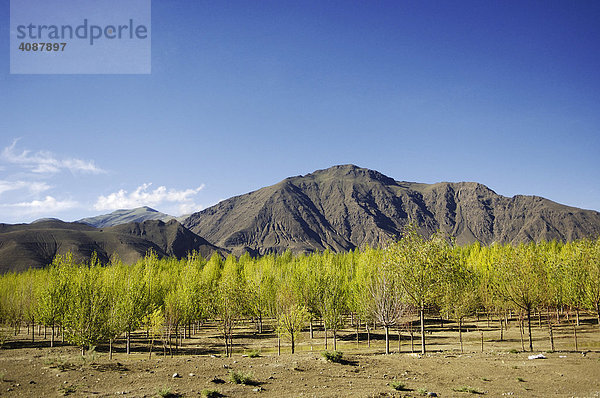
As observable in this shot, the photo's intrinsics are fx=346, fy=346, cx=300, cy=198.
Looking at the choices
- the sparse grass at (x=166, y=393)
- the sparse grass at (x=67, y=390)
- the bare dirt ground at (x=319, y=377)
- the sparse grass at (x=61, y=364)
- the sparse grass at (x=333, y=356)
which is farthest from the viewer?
the sparse grass at (x=333, y=356)

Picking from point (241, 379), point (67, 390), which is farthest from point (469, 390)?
point (67, 390)

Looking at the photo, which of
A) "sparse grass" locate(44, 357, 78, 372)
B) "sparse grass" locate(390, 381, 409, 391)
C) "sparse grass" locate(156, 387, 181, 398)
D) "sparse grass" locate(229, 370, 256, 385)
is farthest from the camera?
"sparse grass" locate(44, 357, 78, 372)

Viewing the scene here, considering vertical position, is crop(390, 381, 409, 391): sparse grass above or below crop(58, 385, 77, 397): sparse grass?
below

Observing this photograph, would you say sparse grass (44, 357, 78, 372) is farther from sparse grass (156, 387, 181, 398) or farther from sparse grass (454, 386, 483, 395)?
sparse grass (454, 386, 483, 395)

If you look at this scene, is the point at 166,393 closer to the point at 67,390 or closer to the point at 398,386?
the point at 67,390

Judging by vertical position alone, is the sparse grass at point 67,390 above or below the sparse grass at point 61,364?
above

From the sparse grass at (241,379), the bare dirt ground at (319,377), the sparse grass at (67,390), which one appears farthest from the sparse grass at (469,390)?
the sparse grass at (67,390)

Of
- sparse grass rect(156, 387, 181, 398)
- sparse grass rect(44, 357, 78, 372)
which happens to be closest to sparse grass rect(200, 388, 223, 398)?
sparse grass rect(156, 387, 181, 398)

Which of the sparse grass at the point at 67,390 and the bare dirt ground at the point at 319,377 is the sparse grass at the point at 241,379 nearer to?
the bare dirt ground at the point at 319,377

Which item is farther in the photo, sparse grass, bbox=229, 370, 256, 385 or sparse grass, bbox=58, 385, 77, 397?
sparse grass, bbox=229, 370, 256, 385

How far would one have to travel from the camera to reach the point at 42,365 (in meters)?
23.9

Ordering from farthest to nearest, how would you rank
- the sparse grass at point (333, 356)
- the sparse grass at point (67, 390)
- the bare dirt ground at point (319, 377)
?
the sparse grass at point (333, 356) < the bare dirt ground at point (319, 377) < the sparse grass at point (67, 390)

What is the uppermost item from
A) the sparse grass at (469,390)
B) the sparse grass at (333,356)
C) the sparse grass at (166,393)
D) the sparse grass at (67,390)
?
the sparse grass at (166,393)

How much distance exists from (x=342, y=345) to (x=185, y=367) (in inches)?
1399
